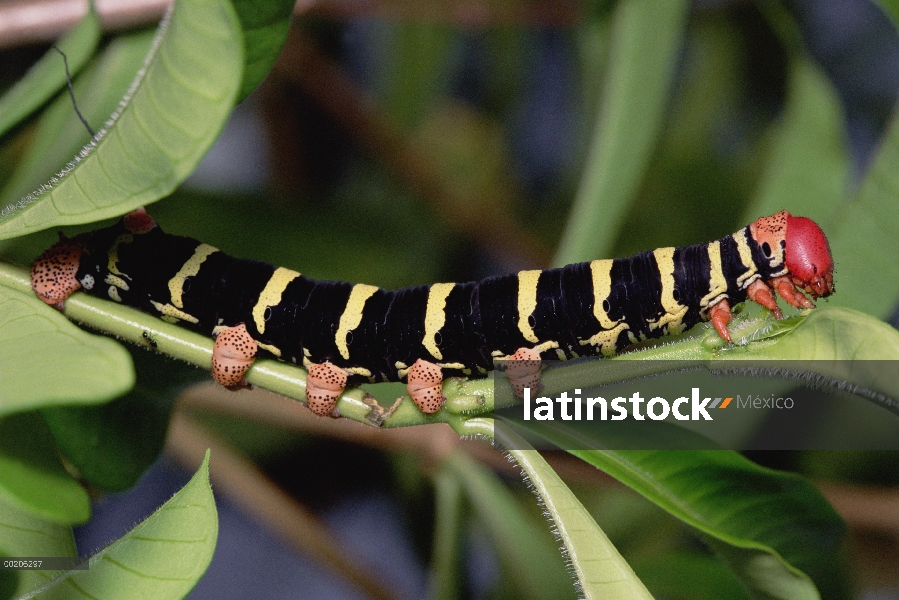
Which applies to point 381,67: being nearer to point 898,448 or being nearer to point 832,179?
point 832,179

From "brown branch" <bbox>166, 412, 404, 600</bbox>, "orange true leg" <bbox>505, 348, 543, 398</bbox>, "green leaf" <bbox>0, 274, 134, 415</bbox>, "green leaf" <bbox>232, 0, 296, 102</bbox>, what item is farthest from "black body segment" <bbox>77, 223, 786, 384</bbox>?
"green leaf" <bbox>232, 0, 296, 102</bbox>

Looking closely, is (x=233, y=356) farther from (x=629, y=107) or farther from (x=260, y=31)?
(x=629, y=107)

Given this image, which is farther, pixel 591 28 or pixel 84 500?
pixel 591 28

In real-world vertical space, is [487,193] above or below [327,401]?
above

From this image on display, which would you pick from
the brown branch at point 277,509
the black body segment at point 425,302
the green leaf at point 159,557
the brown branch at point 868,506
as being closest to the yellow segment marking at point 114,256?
the black body segment at point 425,302

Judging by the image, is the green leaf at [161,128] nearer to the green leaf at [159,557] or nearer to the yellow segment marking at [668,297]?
the green leaf at [159,557]

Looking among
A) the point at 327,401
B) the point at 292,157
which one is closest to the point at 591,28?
the point at 292,157
